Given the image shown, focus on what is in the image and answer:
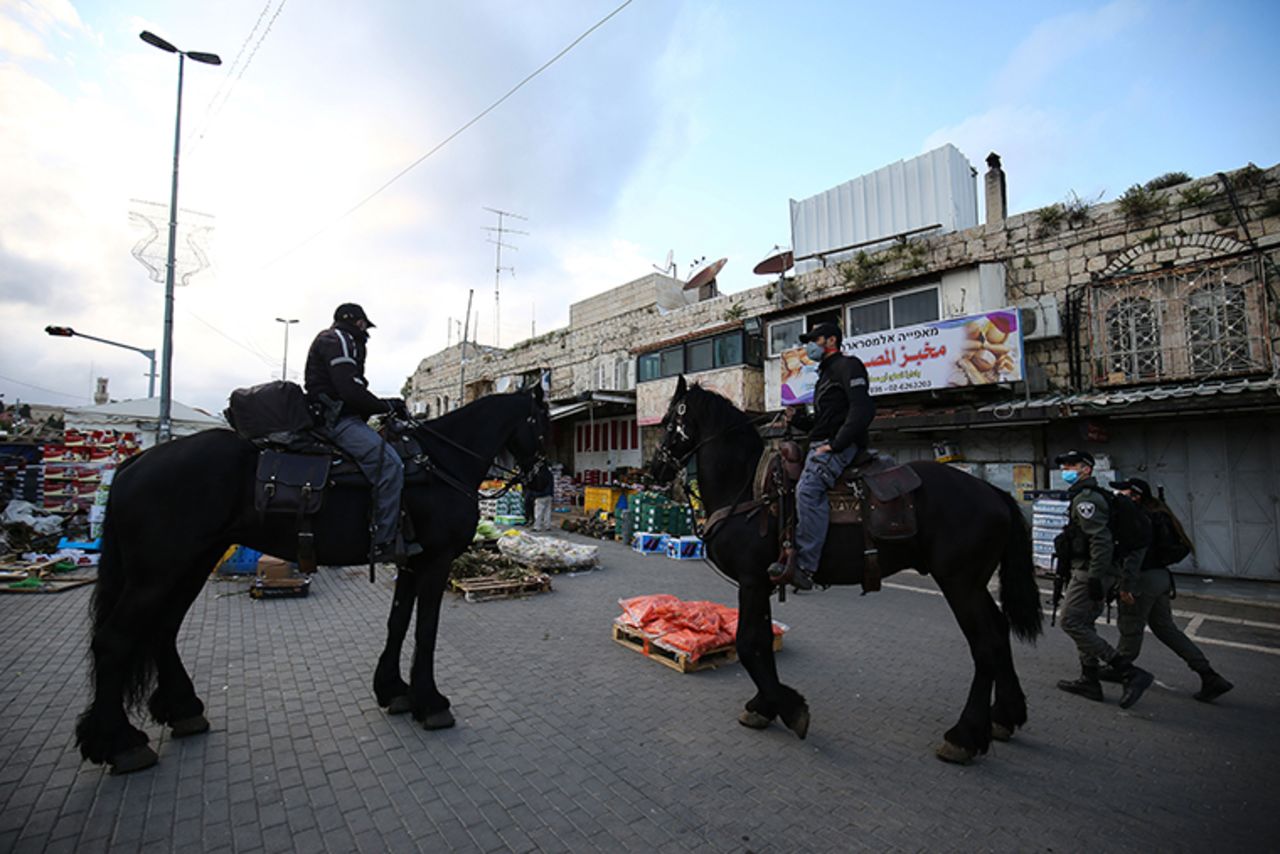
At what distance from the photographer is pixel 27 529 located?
1101cm

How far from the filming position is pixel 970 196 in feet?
47.5

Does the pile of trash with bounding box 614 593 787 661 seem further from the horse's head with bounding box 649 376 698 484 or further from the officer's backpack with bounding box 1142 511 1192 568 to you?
the officer's backpack with bounding box 1142 511 1192 568

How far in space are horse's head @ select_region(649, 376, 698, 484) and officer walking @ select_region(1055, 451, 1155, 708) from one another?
11.6 ft

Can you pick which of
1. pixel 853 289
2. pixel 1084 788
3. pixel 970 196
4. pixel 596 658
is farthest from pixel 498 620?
pixel 970 196

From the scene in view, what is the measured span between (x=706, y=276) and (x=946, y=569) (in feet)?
62.4

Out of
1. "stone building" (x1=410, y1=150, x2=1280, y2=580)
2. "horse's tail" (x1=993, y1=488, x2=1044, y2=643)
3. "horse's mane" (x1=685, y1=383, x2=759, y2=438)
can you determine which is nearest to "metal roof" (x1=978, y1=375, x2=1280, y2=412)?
"stone building" (x1=410, y1=150, x2=1280, y2=580)

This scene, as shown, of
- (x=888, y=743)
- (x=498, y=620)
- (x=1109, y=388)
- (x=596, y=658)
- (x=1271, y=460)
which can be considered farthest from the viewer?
(x=1109, y=388)

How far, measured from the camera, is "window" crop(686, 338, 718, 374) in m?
17.1

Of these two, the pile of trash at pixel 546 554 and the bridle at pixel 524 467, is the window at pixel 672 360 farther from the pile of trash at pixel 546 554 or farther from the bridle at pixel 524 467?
the bridle at pixel 524 467

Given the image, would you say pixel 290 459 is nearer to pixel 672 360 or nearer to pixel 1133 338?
pixel 1133 338

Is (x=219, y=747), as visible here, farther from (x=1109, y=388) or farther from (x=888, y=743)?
(x=1109, y=388)

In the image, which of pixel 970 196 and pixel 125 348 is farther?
pixel 125 348

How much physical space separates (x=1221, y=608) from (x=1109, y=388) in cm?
430

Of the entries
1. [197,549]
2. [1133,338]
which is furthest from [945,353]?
[197,549]
